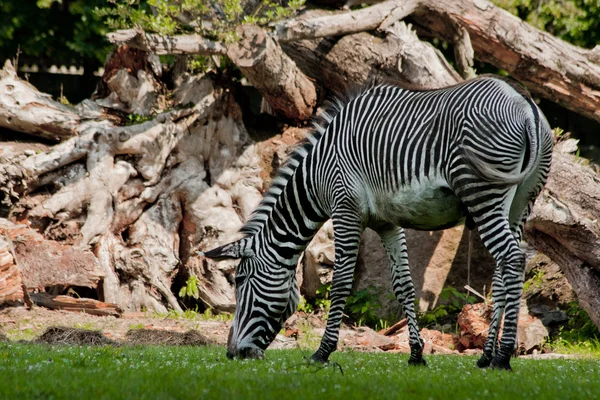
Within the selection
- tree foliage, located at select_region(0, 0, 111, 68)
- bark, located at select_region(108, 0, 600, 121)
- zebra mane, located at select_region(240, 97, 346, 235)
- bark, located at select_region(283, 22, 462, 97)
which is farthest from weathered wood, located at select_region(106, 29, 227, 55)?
tree foliage, located at select_region(0, 0, 111, 68)

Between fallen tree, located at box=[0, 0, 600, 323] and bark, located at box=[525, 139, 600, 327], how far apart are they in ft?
8.49

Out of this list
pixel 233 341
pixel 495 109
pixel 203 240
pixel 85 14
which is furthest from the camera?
pixel 85 14

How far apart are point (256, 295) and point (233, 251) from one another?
0.66 metres

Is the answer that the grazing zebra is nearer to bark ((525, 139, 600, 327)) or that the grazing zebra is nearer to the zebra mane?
the zebra mane

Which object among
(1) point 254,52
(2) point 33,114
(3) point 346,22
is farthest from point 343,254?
(2) point 33,114

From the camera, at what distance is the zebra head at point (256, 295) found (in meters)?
9.36

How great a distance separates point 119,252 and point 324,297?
15.3ft

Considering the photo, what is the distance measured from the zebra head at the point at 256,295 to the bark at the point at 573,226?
18.8 feet

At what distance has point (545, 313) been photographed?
14.8 meters

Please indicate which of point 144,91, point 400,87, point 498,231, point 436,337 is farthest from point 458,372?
point 144,91

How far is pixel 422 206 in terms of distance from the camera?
8.67 m

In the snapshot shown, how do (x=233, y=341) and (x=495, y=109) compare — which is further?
(x=233, y=341)

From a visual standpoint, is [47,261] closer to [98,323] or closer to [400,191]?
[98,323]

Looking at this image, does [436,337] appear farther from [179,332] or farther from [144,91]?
[144,91]
